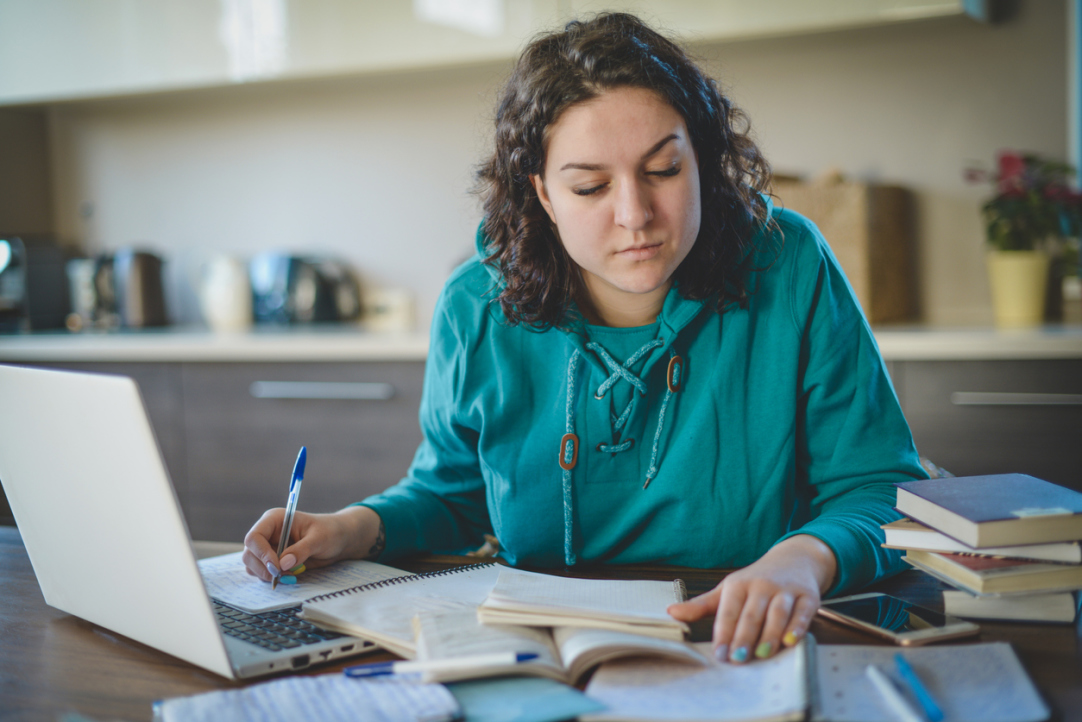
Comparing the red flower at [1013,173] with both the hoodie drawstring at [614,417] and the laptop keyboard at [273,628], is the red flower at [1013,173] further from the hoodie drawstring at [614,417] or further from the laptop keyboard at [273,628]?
the laptop keyboard at [273,628]

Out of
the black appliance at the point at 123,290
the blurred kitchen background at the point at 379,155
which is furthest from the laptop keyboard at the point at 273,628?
the black appliance at the point at 123,290

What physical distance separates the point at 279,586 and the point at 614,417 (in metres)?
0.45

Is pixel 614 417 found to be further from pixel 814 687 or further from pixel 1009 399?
pixel 1009 399

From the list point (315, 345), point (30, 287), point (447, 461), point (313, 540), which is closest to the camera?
point (313, 540)

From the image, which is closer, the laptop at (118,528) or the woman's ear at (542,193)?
the laptop at (118,528)

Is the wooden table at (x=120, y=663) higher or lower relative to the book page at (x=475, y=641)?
lower

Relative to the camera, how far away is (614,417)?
3.73 ft

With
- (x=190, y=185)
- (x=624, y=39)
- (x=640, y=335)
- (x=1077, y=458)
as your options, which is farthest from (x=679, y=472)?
(x=190, y=185)

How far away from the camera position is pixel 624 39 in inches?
42.1

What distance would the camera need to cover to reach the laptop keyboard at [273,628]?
0.78 metres

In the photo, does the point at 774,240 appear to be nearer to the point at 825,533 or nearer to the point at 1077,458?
the point at 825,533

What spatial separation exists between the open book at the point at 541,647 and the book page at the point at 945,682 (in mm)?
107

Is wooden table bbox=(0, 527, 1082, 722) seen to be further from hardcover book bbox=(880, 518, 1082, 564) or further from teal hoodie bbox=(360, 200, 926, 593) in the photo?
teal hoodie bbox=(360, 200, 926, 593)

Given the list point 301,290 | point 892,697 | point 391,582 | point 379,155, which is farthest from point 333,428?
point 892,697
